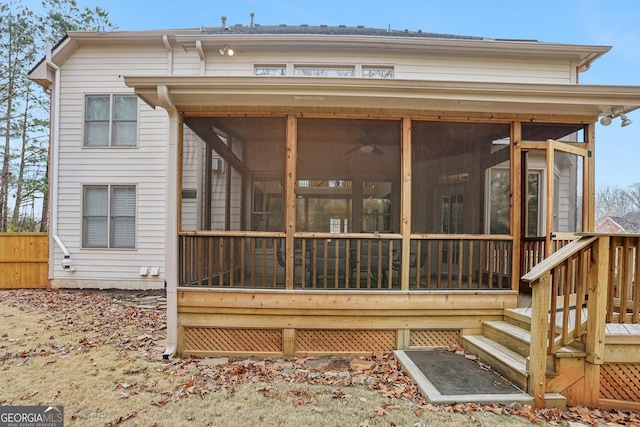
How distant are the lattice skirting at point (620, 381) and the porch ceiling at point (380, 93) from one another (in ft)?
9.04

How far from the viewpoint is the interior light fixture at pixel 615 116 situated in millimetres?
3673

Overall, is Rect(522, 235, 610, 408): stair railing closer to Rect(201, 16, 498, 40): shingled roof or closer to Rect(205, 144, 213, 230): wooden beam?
Rect(205, 144, 213, 230): wooden beam

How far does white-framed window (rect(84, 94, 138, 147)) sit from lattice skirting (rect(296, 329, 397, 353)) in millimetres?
5989

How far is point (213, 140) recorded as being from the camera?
14.1 feet

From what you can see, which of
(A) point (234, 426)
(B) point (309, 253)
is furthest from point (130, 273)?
(A) point (234, 426)

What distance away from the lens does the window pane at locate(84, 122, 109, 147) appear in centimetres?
704

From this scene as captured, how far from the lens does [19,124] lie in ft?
34.6

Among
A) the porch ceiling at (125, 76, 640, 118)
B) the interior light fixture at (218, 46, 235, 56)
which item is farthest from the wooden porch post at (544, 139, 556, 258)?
the interior light fixture at (218, 46, 235, 56)

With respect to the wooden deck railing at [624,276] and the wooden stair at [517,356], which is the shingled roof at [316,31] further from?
the wooden stair at [517,356]

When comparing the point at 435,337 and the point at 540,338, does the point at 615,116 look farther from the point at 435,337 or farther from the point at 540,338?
the point at 435,337

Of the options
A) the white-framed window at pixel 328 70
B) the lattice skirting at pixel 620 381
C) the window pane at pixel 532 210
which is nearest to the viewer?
the lattice skirting at pixel 620 381

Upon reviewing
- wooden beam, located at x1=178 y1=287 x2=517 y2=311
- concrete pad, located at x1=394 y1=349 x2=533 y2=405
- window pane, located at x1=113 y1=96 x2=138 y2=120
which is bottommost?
concrete pad, located at x1=394 y1=349 x2=533 y2=405

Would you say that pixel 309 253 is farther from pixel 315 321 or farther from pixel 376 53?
pixel 376 53

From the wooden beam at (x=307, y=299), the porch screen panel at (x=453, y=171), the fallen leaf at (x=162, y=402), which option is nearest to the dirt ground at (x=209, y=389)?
the fallen leaf at (x=162, y=402)
